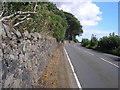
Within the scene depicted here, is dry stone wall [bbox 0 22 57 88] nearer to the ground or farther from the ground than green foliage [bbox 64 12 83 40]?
nearer to the ground

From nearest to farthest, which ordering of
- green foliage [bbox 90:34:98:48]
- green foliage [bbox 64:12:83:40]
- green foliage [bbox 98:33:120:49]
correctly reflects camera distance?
green foliage [bbox 98:33:120:49]
green foliage [bbox 90:34:98:48]
green foliage [bbox 64:12:83:40]

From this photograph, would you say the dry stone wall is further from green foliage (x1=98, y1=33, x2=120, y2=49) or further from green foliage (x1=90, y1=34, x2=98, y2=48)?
green foliage (x1=90, y1=34, x2=98, y2=48)

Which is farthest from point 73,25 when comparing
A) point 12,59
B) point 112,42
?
point 12,59

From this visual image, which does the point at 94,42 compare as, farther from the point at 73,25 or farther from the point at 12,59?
the point at 12,59

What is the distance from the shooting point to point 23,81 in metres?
5.39

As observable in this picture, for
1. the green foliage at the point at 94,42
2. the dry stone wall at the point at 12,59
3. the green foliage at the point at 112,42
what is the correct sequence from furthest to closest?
the green foliage at the point at 94,42
the green foliage at the point at 112,42
the dry stone wall at the point at 12,59

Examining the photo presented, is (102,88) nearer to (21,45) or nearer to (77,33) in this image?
(21,45)

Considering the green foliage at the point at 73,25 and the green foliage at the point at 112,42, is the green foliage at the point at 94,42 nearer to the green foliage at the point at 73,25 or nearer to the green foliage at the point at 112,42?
the green foliage at the point at 112,42

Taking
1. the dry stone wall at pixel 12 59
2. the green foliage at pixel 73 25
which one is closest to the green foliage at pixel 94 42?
the green foliage at pixel 73 25

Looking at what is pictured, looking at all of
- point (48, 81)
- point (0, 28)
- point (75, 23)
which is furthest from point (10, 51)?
point (75, 23)

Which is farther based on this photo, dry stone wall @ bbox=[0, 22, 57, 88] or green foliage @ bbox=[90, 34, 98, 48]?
green foliage @ bbox=[90, 34, 98, 48]

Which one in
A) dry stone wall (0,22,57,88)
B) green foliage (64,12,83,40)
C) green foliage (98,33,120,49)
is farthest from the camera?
green foliage (64,12,83,40)

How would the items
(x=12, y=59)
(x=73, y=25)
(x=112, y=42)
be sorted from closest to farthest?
(x=12, y=59) < (x=112, y=42) < (x=73, y=25)

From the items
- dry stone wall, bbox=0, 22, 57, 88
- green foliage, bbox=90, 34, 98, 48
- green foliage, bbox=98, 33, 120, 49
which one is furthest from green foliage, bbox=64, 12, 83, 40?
dry stone wall, bbox=0, 22, 57, 88
